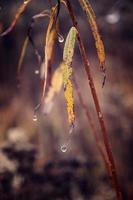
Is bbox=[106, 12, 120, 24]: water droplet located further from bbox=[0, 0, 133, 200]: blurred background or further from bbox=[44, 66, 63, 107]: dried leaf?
bbox=[44, 66, 63, 107]: dried leaf

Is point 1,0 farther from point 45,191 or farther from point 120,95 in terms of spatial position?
point 45,191

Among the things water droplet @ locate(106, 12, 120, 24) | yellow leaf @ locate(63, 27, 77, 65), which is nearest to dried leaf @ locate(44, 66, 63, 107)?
yellow leaf @ locate(63, 27, 77, 65)

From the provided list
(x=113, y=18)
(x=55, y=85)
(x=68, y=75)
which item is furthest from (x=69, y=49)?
(x=113, y=18)

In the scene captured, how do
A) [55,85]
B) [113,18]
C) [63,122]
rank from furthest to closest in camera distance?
[113,18] < [63,122] < [55,85]

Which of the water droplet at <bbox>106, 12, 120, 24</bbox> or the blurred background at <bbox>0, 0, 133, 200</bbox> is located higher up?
the water droplet at <bbox>106, 12, 120, 24</bbox>

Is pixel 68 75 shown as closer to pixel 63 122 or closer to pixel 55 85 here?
pixel 55 85

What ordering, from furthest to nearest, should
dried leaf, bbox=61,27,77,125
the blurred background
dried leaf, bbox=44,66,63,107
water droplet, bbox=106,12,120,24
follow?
water droplet, bbox=106,12,120,24 < the blurred background < dried leaf, bbox=44,66,63,107 < dried leaf, bbox=61,27,77,125

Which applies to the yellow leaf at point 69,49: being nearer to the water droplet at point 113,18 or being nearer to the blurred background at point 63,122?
the blurred background at point 63,122

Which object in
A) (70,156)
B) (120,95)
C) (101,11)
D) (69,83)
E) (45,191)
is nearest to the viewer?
(69,83)

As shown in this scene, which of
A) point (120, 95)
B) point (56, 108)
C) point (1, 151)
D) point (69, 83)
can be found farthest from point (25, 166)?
point (69, 83)
